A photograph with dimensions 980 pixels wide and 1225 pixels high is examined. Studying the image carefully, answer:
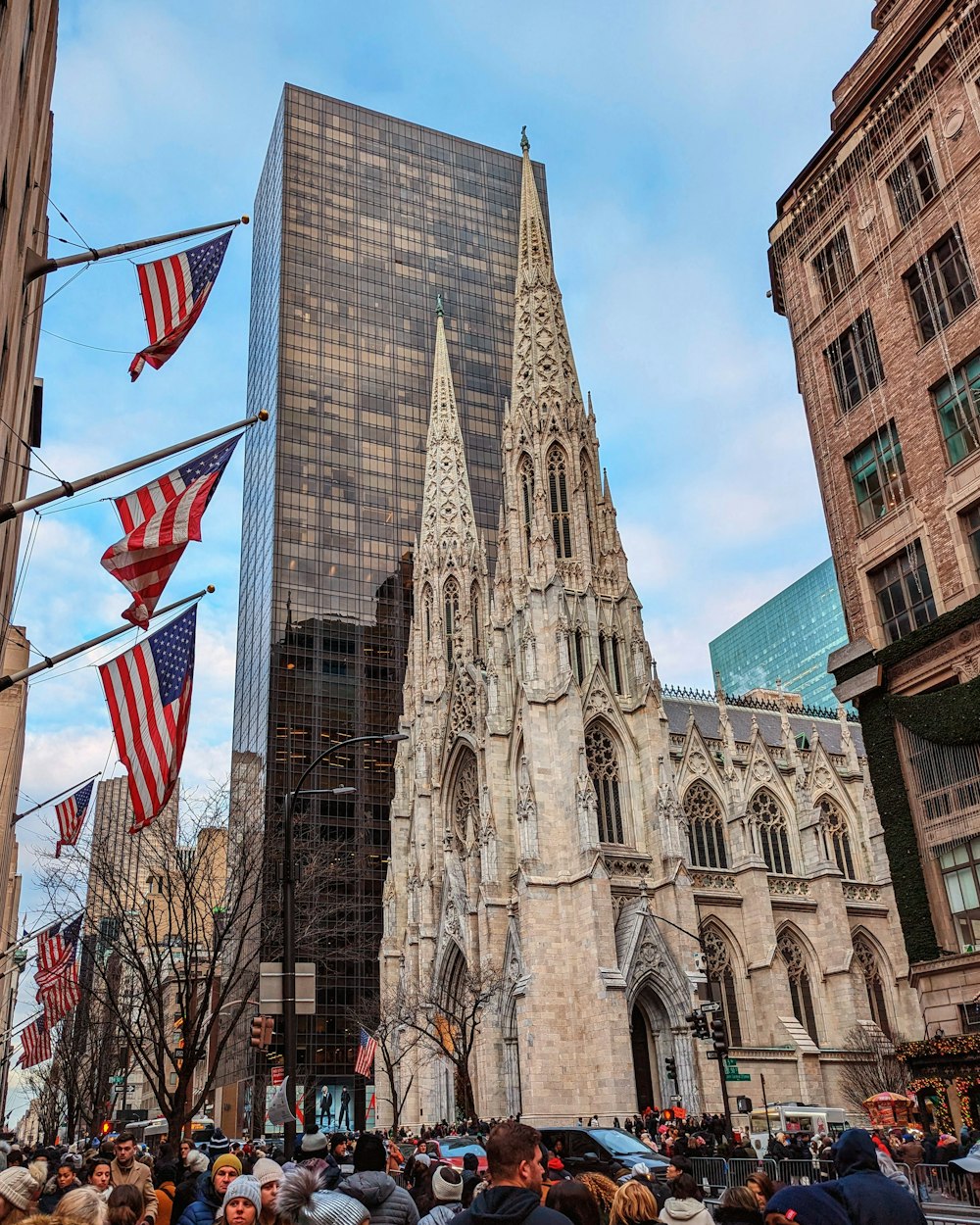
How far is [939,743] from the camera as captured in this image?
2325 centimetres

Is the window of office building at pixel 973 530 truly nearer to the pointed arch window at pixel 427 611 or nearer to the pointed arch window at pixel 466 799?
the pointed arch window at pixel 466 799

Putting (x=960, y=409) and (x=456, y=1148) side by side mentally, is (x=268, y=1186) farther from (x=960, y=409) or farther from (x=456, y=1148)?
(x=960, y=409)

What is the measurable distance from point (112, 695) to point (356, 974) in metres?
62.3

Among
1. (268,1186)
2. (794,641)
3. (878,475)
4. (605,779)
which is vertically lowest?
(268,1186)

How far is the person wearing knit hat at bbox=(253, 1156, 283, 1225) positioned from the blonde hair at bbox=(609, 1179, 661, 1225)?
2.01 m

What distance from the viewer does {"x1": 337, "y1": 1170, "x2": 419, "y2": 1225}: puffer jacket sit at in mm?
6727

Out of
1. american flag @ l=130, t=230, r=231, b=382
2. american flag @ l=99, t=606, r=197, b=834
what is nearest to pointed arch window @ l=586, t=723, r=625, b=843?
american flag @ l=99, t=606, r=197, b=834

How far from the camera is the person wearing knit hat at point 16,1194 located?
571cm

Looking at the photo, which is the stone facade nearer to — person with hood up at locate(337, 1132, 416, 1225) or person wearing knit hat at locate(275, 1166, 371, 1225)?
person with hood up at locate(337, 1132, 416, 1225)

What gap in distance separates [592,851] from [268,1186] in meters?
36.7

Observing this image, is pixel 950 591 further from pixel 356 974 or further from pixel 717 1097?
pixel 356 974

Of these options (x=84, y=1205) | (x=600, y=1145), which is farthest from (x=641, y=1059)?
(x=84, y=1205)

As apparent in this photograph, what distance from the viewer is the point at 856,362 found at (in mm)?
27516

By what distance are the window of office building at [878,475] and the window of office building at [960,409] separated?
1.55 metres
